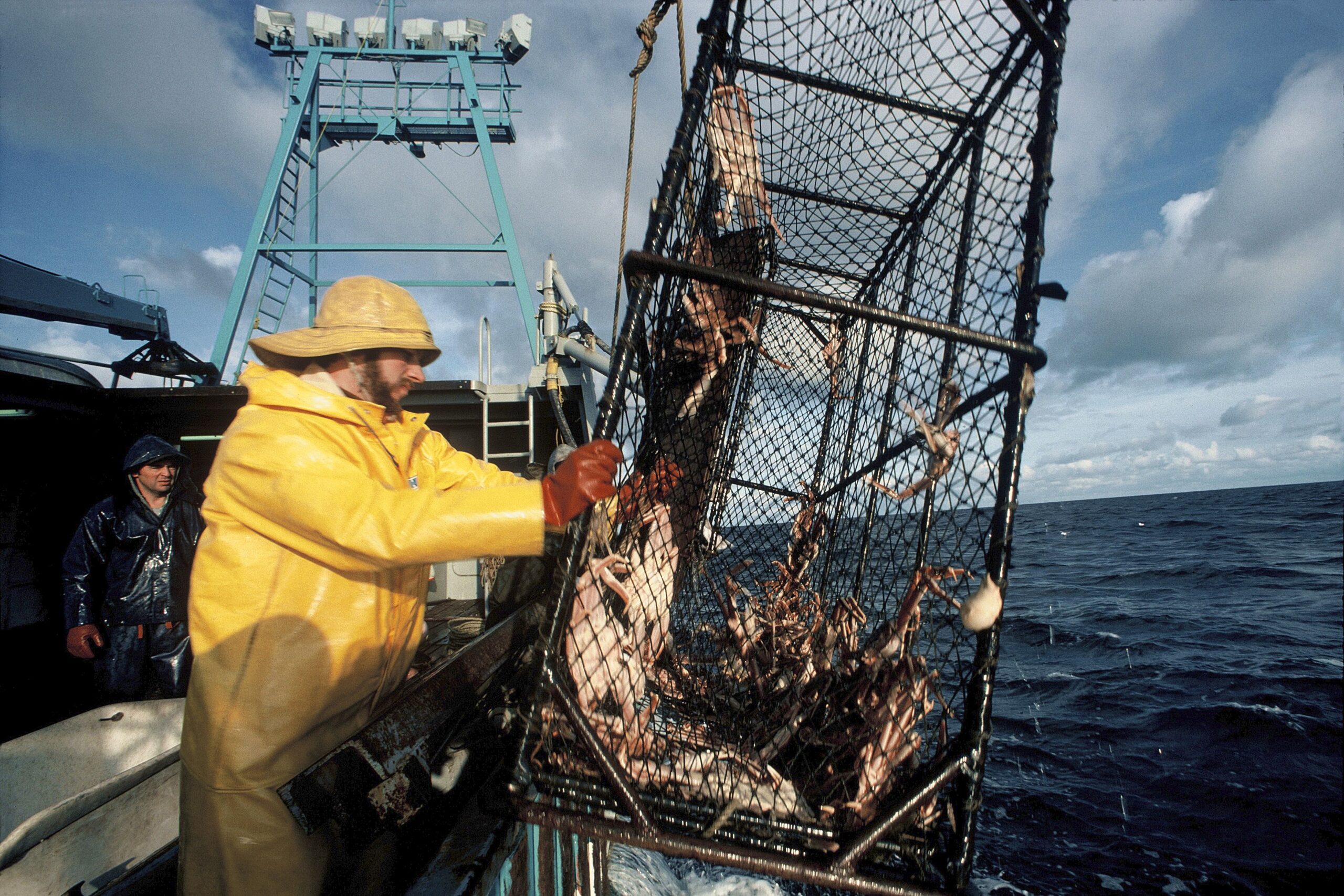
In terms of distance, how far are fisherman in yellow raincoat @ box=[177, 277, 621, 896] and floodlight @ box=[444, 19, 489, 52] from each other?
1476 centimetres

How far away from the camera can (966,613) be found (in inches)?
57.5

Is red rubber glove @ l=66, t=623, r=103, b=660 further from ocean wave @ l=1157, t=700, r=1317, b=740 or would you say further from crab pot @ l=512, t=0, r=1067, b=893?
ocean wave @ l=1157, t=700, r=1317, b=740

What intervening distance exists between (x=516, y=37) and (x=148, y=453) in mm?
13439

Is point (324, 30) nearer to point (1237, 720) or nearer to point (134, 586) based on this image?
point (134, 586)

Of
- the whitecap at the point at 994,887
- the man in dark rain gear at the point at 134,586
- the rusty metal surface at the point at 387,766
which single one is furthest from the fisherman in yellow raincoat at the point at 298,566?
the whitecap at the point at 994,887

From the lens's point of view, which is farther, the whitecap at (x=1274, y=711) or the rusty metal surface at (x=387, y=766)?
the whitecap at (x=1274, y=711)

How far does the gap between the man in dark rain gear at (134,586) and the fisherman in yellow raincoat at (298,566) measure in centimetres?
271

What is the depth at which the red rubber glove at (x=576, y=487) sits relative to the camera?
1472 millimetres

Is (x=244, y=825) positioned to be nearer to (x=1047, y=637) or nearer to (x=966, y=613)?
(x=966, y=613)

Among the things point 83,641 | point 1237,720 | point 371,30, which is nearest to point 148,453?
point 83,641

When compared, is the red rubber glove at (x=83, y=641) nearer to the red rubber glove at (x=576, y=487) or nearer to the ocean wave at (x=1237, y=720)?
the red rubber glove at (x=576, y=487)

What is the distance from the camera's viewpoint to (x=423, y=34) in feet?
41.6

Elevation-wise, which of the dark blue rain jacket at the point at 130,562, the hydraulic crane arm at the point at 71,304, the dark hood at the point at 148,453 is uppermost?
the hydraulic crane arm at the point at 71,304

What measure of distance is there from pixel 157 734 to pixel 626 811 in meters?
3.44
